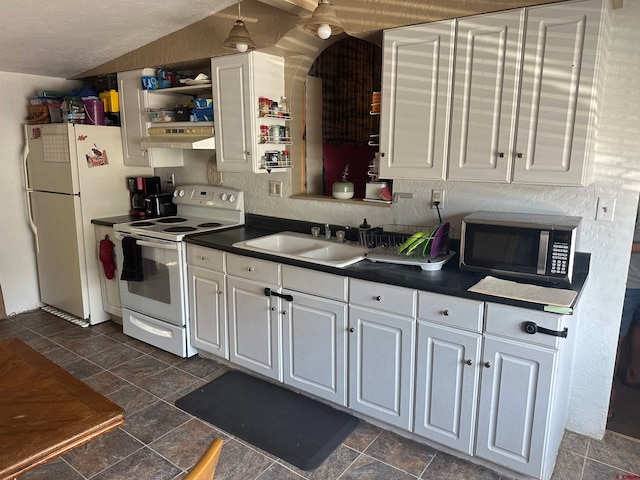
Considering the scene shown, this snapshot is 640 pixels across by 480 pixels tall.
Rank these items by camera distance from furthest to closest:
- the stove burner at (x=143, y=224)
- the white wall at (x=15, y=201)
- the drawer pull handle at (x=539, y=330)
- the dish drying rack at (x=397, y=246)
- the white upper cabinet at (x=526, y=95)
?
1. the white wall at (x=15, y=201)
2. the stove burner at (x=143, y=224)
3. the dish drying rack at (x=397, y=246)
4. the white upper cabinet at (x=526, y=95)
5. the drawer pull handle at (x=539, y=330)

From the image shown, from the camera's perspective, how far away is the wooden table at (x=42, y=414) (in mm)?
1174

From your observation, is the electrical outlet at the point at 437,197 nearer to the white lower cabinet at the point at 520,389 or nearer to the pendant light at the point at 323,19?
the white lower cabinet at the point at 520,389

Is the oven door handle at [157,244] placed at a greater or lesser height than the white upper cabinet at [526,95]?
lesser

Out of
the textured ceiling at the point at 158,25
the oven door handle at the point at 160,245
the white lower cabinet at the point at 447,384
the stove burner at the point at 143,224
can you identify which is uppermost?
the textured ceiling at the point at 158,25

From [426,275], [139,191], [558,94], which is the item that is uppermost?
[558,94]

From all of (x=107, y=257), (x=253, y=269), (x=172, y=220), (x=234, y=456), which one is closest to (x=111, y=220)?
(x=107, y=257)

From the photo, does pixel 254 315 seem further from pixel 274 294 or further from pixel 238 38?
pixel 238 38

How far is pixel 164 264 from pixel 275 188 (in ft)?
3.10

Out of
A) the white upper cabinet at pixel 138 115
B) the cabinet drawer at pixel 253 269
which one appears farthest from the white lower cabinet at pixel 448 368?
the white upper cabinet at pixel 138 115

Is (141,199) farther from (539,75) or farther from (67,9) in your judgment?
(539,75)

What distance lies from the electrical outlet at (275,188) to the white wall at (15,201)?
7.40 ft

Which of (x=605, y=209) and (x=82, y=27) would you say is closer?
(x=605, y=209)

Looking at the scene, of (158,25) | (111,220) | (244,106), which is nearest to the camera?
(244,106)

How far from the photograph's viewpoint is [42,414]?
4.36 feet
